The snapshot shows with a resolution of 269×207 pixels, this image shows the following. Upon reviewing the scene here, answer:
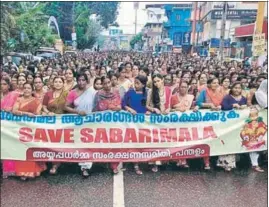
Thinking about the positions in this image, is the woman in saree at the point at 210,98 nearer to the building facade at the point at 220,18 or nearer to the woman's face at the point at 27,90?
the woman's face at the point at 27,90

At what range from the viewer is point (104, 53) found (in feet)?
35.0

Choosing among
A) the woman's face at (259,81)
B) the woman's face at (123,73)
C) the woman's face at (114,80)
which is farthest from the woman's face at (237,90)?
the woman's face at (123,73)

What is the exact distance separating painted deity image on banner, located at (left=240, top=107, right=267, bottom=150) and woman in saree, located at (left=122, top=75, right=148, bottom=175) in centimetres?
145

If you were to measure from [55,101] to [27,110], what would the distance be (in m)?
0.40

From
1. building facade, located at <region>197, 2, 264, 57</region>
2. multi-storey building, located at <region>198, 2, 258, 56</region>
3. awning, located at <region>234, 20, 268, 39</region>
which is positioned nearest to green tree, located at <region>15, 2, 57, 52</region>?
building facade, located at <region>197, 2, 264, 57</region>

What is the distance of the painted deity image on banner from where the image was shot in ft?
18.5

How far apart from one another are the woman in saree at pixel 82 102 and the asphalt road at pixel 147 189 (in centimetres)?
Answer: 17

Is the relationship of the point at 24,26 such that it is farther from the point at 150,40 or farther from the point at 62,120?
the point at 150,40

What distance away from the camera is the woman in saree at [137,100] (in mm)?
5344

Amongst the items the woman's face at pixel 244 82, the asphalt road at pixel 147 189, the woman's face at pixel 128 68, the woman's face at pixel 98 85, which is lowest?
the asphalt road at pixel 147 189

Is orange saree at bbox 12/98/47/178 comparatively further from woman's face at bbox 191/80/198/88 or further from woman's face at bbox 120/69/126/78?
woman's face at bbox 191/80/198/88

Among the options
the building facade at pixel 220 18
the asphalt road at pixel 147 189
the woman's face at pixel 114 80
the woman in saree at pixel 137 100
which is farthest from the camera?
the building facade at pixel 220 18

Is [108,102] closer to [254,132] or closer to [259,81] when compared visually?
[254,132]

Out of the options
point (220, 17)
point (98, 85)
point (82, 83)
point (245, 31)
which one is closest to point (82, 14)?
point (98, 85)
